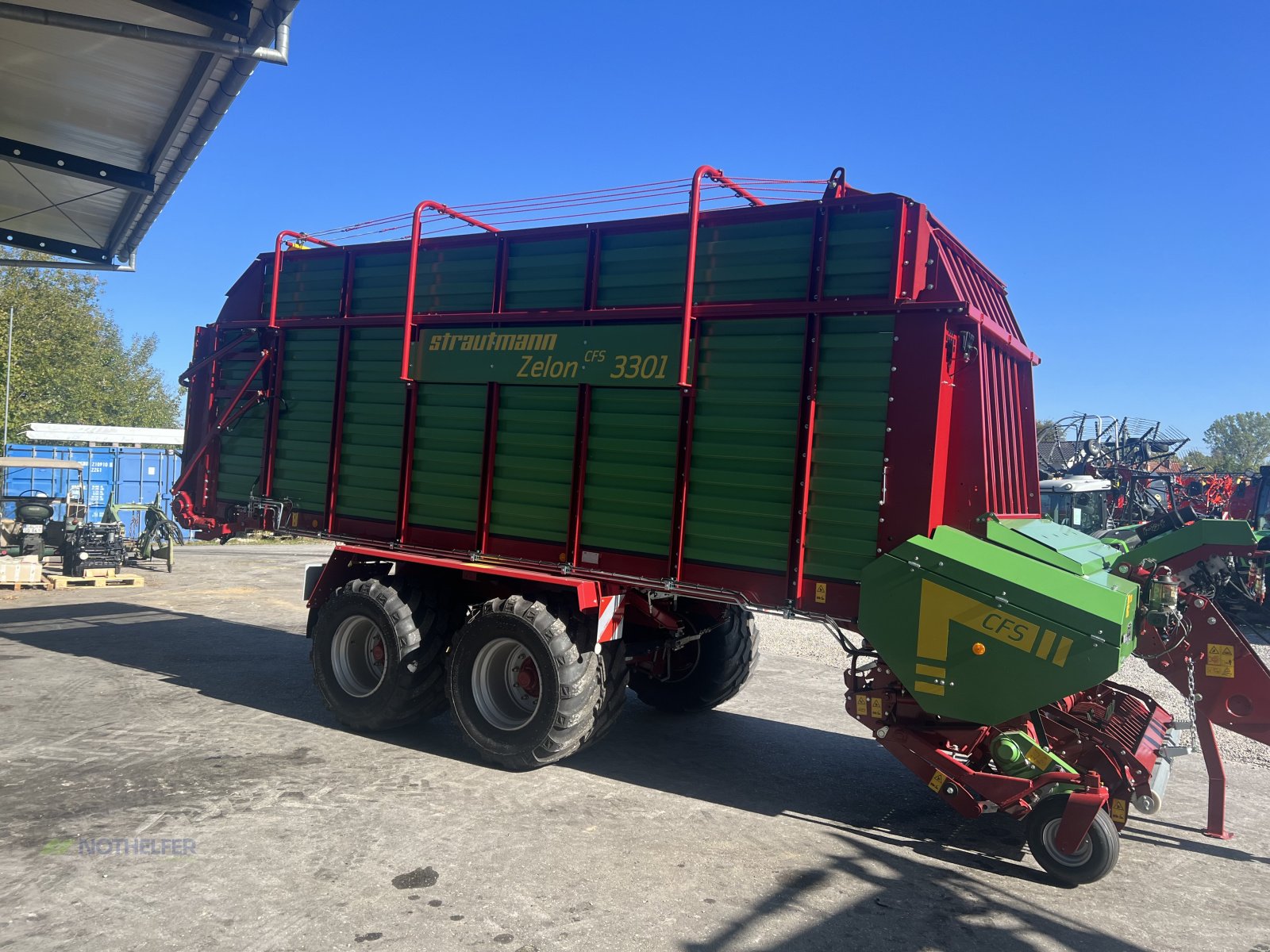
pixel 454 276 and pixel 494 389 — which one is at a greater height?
pixel 454 276

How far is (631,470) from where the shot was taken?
591cm

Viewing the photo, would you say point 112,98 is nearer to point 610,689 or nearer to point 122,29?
point 122,29

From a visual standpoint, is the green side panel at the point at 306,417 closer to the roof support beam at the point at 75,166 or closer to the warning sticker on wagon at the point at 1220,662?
the roof support beam at the point at 75,166

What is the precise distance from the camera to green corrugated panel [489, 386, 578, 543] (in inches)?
244

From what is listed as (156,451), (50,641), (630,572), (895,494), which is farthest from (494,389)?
(156,451)

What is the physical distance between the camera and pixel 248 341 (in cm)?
818

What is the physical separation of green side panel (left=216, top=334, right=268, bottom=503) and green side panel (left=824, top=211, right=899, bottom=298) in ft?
17.8

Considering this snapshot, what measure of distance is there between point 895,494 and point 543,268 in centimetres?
310

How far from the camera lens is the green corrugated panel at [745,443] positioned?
5.39m

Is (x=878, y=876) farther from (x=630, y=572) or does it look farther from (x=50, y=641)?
(x=50, y=641)

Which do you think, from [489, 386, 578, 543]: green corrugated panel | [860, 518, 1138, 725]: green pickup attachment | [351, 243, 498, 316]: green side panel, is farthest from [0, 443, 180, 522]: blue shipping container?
[860, 518, 1138, 725]: green pickup attachment

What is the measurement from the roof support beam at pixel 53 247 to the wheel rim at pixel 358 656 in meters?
8.24

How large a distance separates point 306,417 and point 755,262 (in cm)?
438

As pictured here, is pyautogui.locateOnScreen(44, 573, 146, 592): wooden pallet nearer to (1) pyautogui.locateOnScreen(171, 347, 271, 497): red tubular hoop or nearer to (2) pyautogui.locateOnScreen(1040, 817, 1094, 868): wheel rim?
(1) pyautogui.locateOnScreen(171, 347, 271, 497): red tubular hoop
